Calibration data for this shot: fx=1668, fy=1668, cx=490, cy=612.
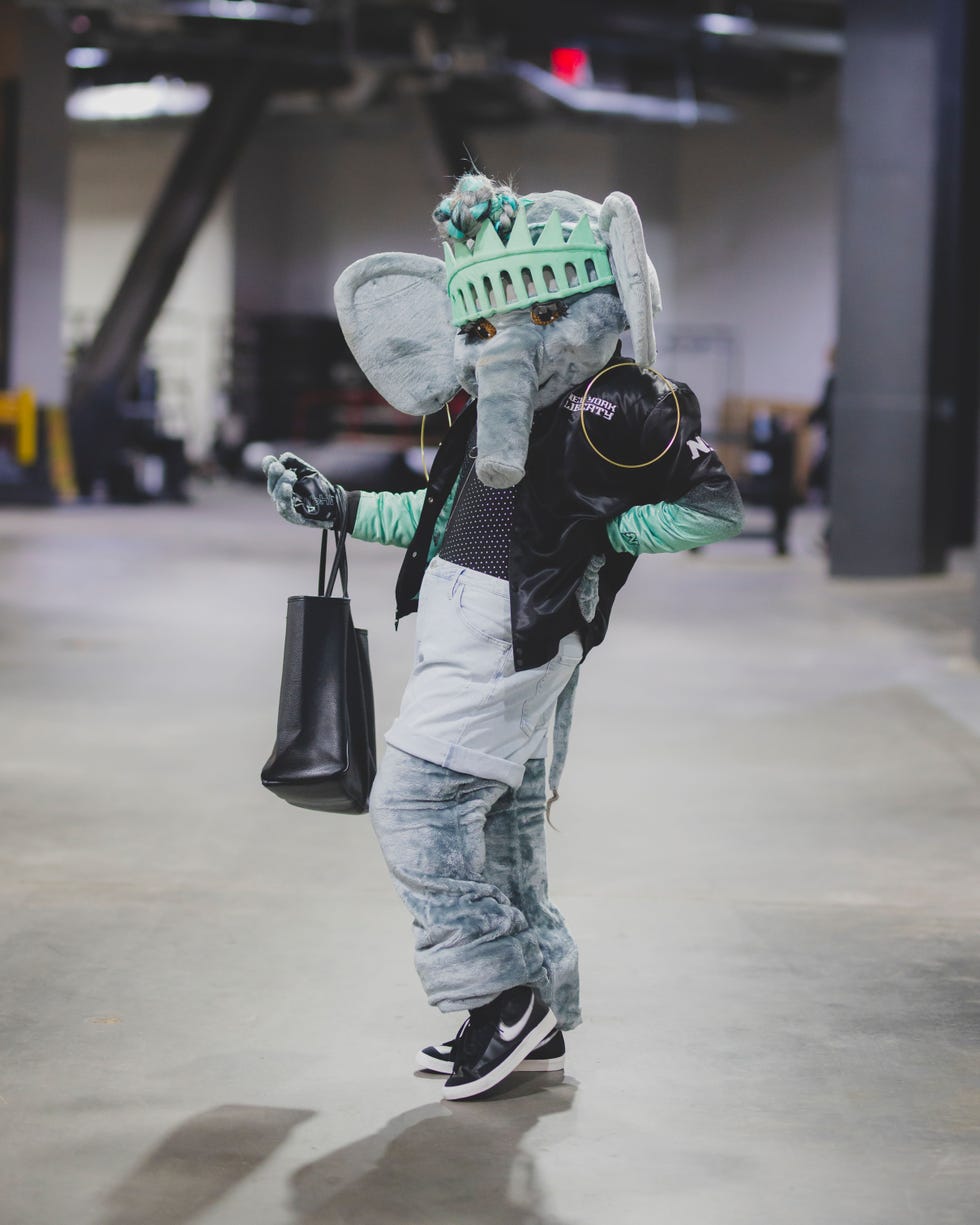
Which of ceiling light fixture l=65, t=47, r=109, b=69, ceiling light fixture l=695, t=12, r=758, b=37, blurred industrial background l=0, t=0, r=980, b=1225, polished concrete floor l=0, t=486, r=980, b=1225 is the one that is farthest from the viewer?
ceiling light fixture l=65, t=47, r=109, b=69

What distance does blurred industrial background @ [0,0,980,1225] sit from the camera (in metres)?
2.75

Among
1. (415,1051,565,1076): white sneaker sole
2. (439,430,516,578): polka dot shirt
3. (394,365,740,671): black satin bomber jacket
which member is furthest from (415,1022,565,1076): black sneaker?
(439,430,516,578): polka dot shirt

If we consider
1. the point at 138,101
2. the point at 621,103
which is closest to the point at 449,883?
the point at 621,103

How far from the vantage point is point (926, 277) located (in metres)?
12.6

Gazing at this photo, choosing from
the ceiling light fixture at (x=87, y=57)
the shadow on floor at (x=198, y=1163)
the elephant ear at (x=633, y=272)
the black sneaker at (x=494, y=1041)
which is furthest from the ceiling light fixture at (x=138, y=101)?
the shadow on floor at (x=198, y=1163)

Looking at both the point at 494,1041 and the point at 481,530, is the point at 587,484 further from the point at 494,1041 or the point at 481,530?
the point at 494,1041

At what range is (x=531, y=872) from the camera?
3074 millimetres

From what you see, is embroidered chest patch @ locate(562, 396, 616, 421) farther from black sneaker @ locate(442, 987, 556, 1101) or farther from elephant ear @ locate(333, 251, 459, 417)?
black sneaker @ locate(442, 987, 556, 1101)

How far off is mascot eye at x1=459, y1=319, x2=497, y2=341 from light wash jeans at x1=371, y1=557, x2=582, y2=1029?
424 millimetres

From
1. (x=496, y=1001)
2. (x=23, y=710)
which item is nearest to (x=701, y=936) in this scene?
(x=496, y=1001)

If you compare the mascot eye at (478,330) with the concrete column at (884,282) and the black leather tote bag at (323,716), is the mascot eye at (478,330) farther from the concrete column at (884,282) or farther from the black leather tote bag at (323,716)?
the concrete column at (884,282)

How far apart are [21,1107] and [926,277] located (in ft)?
→ 36.6

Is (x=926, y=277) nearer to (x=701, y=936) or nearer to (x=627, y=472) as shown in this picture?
(x=701, y=936)

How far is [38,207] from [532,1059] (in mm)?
18177
